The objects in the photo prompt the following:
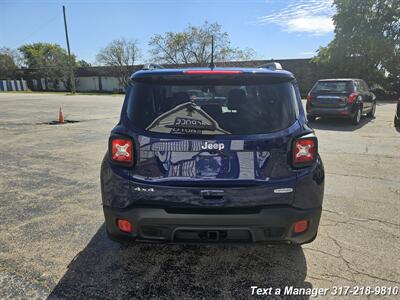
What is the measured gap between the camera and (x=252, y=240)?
94.9 inches

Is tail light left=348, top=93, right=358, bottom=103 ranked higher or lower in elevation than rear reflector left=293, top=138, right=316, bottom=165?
lower

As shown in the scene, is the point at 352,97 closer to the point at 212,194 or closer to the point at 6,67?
the point at 212,194

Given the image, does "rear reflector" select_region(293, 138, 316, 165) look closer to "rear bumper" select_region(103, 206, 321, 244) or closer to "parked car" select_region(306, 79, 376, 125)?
"rear bumper" select_region(103, 206, 321, 244)

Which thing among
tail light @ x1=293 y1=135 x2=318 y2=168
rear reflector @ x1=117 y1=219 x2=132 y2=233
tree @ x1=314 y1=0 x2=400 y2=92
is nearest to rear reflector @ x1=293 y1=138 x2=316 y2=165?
tail light @ x1=293 y1=135 x2=318 y2=168

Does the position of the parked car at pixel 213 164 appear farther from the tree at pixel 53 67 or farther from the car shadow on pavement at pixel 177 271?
the tree at pixel 53 67

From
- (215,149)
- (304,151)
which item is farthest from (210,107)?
(304,151)

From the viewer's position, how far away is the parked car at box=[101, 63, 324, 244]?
236cm

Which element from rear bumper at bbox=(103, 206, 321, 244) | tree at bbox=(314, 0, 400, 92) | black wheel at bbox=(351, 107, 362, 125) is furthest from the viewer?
tree at bbox=(314, 0, 400, 92)

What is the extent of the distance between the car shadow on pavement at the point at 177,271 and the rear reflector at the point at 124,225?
0.51 meters

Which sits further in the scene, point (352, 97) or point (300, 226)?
point (352, 97)

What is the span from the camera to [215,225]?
2.35 metres

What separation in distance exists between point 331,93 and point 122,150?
10.6 m

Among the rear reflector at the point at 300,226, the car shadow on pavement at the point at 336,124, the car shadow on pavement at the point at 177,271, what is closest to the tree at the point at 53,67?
the car shadow on pavement at the point at 336,124

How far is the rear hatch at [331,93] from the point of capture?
435 inches
